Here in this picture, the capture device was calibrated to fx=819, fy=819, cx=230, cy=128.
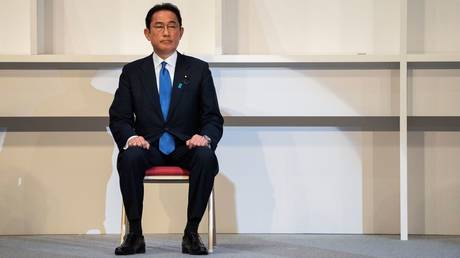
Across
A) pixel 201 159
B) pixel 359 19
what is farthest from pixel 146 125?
pixel 359 19

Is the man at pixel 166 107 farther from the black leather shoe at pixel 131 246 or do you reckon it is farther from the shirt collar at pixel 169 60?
the black leather shoe at pixel 131 246

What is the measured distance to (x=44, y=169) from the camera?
4.72 m

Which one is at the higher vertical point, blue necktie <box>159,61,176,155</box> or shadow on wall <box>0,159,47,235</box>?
blue necktie <box>159,61,176,155</box>

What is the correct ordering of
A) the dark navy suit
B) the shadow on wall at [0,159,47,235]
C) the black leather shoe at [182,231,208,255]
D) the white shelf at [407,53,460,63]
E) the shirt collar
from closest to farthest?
1. the black leather shoe at [182,231,208,255]
2. the dark navy suit
3. the shirt collar
4. the white shelf at [407,53,460,63]
5. the shadow on wall at [0,159,47,235]

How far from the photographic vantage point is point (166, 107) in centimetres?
397

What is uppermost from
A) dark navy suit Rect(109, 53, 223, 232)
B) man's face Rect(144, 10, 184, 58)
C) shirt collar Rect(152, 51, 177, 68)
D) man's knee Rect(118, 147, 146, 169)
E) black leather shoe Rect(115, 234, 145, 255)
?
man's face Rect(144, 10, 184, 58)

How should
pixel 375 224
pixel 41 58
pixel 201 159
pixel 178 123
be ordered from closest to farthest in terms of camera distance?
pixel 201 159
pixel 178 123
pixel 41 58
pixel 375 224

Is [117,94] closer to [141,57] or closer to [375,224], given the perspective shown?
[141,57]

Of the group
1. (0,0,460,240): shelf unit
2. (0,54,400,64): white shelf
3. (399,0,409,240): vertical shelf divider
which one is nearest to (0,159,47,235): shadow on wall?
(0,0,460,240): shelf unit

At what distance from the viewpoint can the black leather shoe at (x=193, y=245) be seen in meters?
3.64

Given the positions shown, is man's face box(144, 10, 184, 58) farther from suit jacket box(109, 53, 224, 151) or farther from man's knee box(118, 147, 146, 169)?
man's knee box(118, 147, 146, 169)

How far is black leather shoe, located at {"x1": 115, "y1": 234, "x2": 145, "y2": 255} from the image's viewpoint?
11.9ft

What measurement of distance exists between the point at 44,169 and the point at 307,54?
5.42ft

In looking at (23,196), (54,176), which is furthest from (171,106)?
(23,196)
